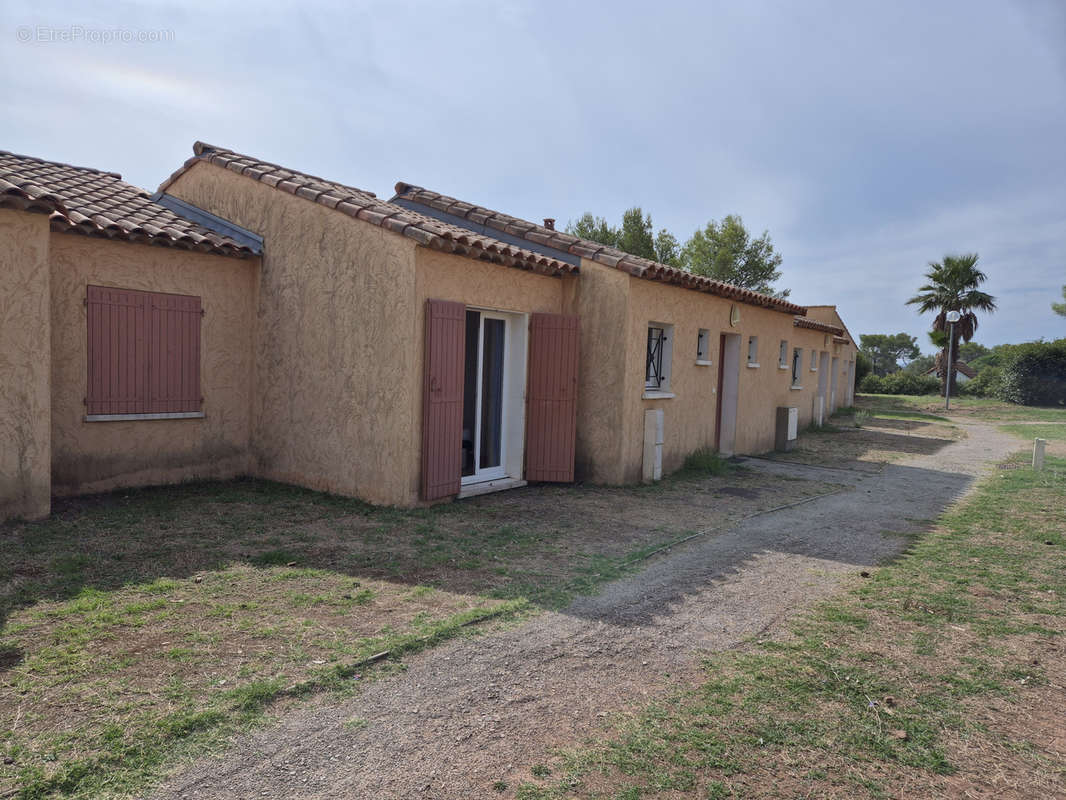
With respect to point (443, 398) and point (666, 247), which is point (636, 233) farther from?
point (443, 398)

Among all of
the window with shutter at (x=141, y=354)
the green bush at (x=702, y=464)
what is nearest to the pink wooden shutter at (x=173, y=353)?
the window with shutter at (x=141, y=354)

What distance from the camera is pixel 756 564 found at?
6023 mm

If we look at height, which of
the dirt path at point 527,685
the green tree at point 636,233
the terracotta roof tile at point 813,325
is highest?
the green tree at point 636,233

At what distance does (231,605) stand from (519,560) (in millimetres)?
2297

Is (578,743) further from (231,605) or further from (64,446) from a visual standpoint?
(64,446)

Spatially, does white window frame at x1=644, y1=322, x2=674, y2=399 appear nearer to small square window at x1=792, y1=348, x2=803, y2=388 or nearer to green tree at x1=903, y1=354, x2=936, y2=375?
small square window at x1=792, y1=348, x2=803, y2=388

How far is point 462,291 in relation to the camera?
26.1 feet

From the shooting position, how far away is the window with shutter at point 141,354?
24.2ft

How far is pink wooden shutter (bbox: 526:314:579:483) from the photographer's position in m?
9.17

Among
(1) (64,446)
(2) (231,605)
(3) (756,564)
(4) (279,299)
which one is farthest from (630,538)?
(1) (64,446)

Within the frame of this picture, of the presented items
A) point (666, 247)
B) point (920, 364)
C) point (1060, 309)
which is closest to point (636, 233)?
point (666, 247)

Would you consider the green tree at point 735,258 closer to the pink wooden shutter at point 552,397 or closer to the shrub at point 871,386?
the shrub at point 871,386

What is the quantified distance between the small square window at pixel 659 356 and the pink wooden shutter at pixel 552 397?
6.03 ft

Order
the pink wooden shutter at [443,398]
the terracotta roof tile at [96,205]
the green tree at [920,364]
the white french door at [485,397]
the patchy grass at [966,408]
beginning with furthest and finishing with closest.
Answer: the green tree at [920,364] < the patchy grass at [966,408] < the white french door at [485,397] < the pink wooden shutter at [443,398] < the terracotta roof tile at [96,205]
